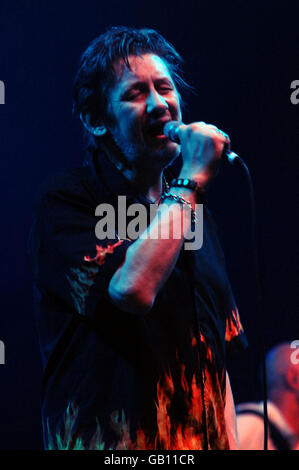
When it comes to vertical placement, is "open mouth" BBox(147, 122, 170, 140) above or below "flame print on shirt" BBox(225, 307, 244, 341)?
above

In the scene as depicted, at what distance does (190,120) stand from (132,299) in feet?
4.10

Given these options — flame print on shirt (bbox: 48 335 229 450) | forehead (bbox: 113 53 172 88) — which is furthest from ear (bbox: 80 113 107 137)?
flame print on shirt (bbox: 48 335 229 450)

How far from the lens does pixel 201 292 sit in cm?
112

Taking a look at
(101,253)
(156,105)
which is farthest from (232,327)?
(156,105)

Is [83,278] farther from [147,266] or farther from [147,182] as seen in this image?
[147,182]

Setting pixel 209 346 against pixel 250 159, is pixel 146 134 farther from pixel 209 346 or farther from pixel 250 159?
pixel 250 159

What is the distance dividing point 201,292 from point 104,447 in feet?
1.27

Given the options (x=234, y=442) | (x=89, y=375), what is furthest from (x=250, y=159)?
(x=89, y=375)

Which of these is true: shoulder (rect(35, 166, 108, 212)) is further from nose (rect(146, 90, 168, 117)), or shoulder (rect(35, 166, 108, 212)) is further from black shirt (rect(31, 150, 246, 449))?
nose (rect(146, 90, 168, 117))

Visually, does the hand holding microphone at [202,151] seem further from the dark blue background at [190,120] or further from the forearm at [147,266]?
the dark blue background at [190,120]

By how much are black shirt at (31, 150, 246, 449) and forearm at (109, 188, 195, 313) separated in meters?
0.03

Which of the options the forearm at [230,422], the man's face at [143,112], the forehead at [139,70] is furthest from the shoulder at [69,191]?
the forearm at [230,422]

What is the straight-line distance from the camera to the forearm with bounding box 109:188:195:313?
0.87 meters

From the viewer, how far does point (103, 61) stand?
1.18m
